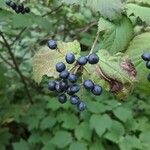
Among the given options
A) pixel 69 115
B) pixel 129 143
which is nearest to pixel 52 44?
pixel 129 143

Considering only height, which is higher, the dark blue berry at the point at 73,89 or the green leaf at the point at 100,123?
the dark blue berry at the point at 73,89

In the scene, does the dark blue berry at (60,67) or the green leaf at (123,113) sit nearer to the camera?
the dark blue berry at (60,67)

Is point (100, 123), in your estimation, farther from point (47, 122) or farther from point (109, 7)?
point (109, 7)

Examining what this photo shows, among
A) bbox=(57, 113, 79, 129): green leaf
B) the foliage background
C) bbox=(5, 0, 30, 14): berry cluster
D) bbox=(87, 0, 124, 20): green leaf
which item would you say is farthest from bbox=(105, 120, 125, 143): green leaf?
bbox=(87, 0, 124, 20): green leaf

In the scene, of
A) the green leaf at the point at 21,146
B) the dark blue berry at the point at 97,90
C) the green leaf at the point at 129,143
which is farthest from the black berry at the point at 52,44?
the green leaf at the point at 21,146

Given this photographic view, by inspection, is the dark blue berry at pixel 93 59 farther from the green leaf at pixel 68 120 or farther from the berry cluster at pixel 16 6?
the green leaf at pixel 68 120

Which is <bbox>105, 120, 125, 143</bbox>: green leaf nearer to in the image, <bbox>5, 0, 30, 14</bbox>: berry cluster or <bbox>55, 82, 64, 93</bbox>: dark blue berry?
<bbox>5, 0, 30, 14</bbox>: berry cluster
